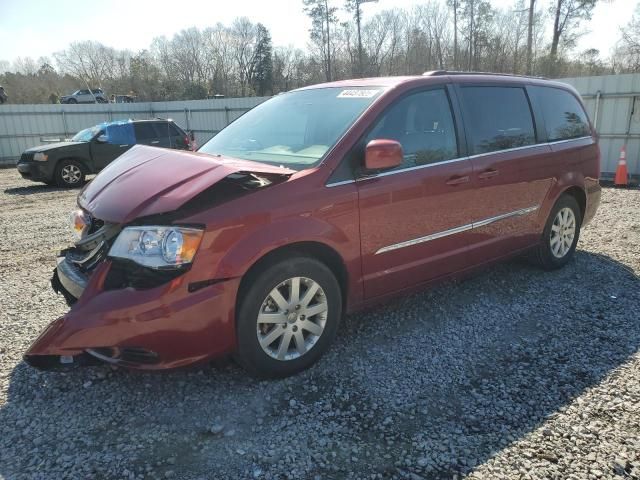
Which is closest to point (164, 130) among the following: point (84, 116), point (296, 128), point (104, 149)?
point (104, 149)

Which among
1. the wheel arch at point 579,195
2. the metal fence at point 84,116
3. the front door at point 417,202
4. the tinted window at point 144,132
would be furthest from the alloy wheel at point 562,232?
the metal fence at point 84,116

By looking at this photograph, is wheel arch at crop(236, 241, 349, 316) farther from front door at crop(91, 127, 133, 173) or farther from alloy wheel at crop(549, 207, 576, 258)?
front door at crop(91, 127, 133, 173)

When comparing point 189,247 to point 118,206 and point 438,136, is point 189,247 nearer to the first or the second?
point 118,206

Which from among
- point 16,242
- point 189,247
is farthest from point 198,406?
point 16,242

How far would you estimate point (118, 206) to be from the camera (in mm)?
2803

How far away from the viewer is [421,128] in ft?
12.0

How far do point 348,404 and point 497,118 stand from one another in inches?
111

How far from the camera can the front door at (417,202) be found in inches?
131

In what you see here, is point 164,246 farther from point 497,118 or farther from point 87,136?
point 87,136

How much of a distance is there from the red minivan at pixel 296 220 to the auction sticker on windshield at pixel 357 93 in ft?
0.06

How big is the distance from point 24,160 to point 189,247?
11853 millimetres

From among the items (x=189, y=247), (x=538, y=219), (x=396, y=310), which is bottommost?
(x=396, y=310)

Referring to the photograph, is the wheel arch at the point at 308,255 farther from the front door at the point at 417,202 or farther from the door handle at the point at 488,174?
the door handle at the point at 488,174

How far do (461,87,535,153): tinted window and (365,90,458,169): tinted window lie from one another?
0.80 ft
